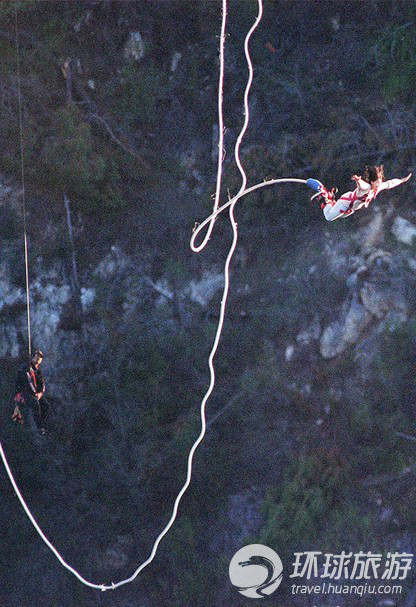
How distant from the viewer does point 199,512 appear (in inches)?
574

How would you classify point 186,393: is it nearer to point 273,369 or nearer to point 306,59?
point 273,369

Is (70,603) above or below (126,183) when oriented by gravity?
below

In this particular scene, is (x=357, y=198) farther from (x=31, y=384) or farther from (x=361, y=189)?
(x=31, y=384)

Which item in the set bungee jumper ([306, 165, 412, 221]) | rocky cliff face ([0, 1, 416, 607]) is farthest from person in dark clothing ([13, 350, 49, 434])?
bungee jumper ([306, 165, 412, 221])

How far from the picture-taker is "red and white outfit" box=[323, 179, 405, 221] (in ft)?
35.2

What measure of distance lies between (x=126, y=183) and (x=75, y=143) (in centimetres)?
Result: 100

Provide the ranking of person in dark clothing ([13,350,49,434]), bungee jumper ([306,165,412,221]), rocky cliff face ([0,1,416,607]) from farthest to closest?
rocky cliff face ([0,1,416,607])
person in dark clothing ([13,350,49,434])
bungee jumper ([306,165,412,221])

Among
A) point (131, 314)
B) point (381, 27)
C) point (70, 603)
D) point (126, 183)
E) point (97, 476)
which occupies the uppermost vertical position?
point (381, 27)

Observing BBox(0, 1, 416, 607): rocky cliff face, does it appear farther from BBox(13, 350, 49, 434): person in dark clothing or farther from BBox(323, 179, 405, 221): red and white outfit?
BBox(323, 179, 405, 221): red and white outfit

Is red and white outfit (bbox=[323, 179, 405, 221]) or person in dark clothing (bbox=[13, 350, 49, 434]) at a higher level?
red and white outfit (bbox=[323, 179, 405, 221])

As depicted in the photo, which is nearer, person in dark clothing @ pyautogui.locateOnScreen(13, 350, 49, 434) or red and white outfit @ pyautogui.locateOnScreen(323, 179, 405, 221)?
red and white outfit @ pyautogui.locateOnScreen(323, 179, 405, 221)

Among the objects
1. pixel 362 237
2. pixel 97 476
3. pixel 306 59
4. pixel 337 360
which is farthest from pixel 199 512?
pixel 306 59

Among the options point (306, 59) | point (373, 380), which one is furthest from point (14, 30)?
point (373, 380)

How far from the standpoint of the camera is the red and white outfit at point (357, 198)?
10.7 metres
